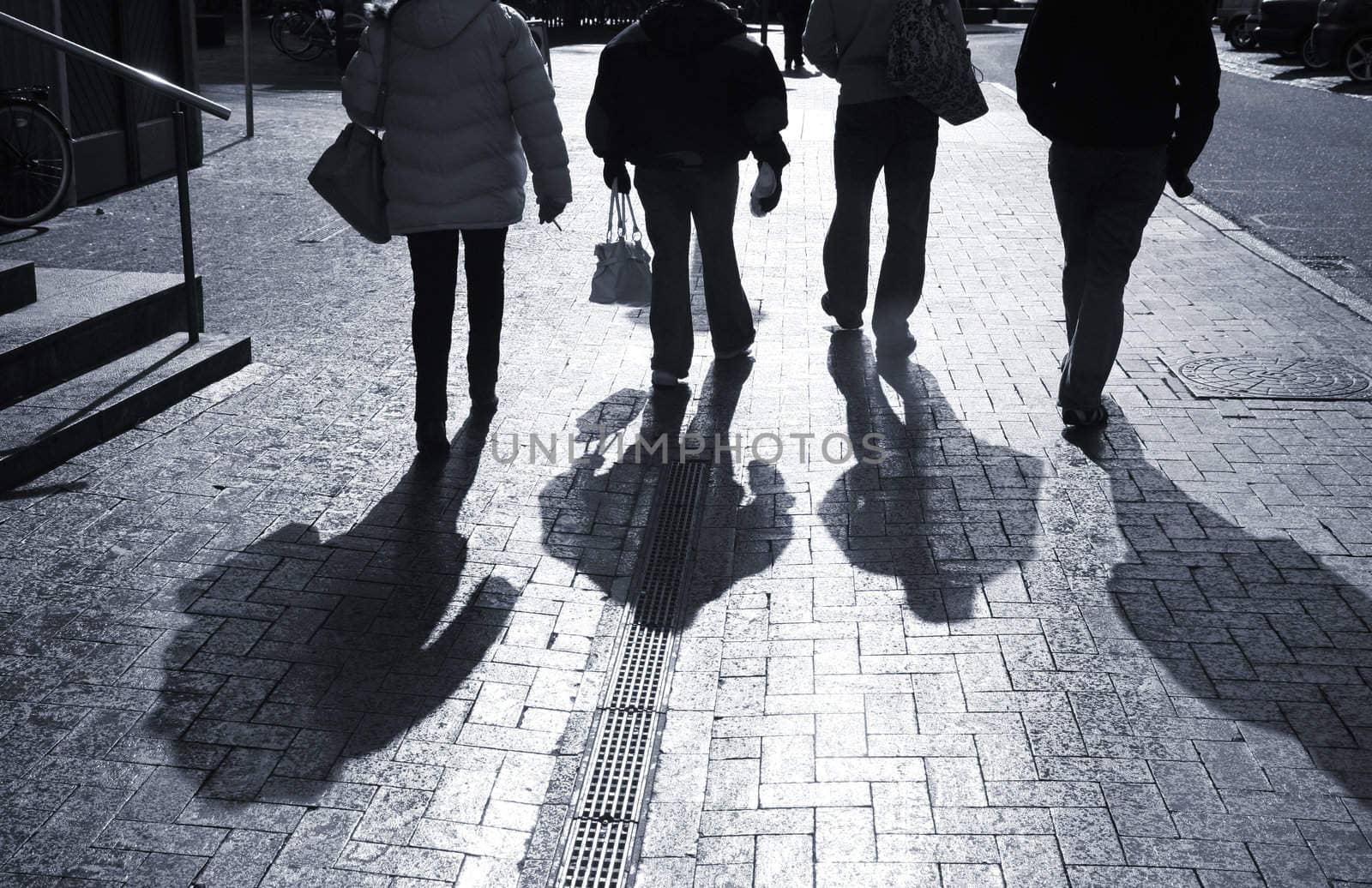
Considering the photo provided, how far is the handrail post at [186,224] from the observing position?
6.62m

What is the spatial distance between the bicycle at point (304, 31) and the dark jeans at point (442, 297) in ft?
63.4

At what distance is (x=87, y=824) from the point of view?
3.38m

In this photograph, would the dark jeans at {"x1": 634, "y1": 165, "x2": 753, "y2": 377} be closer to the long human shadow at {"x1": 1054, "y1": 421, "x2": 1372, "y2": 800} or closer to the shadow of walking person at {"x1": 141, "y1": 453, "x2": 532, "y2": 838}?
the shadow of walking person at {"x1": 141, "y1": 453, "x2": 532, "y2": 838}

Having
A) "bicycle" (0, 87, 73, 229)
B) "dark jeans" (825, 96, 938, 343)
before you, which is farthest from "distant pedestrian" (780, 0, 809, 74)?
"dark jeans" (825, 96, 938, 343)

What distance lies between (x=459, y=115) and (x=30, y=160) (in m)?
4.86

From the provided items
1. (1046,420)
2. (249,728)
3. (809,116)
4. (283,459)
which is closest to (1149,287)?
(1046,420)

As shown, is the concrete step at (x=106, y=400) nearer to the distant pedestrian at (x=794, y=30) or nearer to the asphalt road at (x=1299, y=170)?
the asphalt road at (x=1299, y=170)

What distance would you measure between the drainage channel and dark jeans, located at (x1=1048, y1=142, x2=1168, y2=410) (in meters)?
1.73

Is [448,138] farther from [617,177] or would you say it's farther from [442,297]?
[617,177]

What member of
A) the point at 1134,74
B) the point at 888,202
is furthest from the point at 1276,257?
the point at 1134,74

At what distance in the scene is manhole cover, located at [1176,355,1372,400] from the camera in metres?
6.61

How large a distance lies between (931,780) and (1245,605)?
1.48m

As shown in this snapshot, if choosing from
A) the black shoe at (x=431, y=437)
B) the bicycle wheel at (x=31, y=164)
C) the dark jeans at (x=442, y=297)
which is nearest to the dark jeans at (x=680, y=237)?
the dark jeans at (x=442, y=297)

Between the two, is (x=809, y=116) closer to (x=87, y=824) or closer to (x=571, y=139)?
(x=571, y=139)
